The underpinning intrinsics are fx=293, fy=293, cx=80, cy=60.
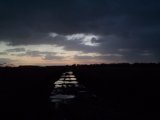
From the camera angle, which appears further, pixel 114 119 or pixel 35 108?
pixel 35 108

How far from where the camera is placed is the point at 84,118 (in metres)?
14.6

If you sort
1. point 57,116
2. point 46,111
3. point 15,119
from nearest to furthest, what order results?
1. point 15,119
2. point 57,116
3. point 46,111

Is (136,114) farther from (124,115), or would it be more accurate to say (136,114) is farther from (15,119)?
(15,119)

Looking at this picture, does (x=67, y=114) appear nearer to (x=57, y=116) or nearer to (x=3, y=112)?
(x=57, y=116)

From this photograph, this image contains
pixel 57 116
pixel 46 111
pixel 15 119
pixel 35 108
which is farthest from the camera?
pixel 35 108

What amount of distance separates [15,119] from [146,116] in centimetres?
648

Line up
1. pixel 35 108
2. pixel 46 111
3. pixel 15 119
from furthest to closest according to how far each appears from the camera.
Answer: pixel 35 108, pixel 46 111, pixel 15 119

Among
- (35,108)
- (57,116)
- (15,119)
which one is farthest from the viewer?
(35,108)

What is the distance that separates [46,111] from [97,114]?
3074 mm

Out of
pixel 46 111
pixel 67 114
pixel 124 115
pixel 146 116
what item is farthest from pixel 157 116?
pixel 46 111

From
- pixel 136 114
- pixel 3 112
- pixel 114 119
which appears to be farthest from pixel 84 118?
pixel 3 112

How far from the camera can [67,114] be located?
1602 cm

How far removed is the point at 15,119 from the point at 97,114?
14.9 ft

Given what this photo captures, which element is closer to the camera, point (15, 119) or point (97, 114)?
point (15, 119)
